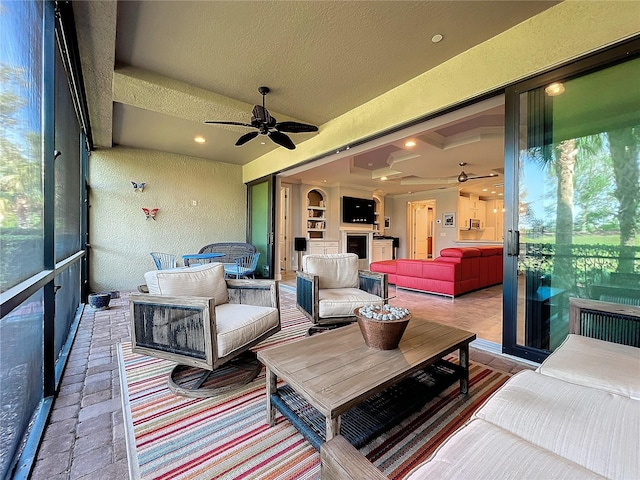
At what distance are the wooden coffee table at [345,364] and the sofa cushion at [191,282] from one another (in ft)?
3.08

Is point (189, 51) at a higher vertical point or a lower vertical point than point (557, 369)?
higher

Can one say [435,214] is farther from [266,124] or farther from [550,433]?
[550,433]

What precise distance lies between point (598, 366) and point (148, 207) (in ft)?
21.0

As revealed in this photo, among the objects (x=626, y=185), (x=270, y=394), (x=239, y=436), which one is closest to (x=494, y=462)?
(x=270, y=394)

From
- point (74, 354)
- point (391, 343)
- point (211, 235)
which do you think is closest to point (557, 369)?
point (391, 343)

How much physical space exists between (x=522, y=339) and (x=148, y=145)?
6241 mm

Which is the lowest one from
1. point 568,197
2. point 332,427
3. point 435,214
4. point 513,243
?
point 332,427

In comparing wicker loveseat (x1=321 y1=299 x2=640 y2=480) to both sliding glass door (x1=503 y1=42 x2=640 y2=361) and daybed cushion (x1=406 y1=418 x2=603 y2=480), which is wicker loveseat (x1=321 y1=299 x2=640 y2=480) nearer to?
daybed cushion (x1=406 y1=418 x2=603 y2=480)

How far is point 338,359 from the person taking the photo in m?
1.46

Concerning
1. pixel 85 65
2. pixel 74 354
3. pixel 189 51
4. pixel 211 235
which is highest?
pixel 189 51

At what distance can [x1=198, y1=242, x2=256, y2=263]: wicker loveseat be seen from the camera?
5.91 metres

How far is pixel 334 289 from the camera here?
3.11m

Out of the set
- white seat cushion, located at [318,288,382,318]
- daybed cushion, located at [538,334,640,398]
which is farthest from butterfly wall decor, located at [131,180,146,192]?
daybed cushion, located at [538,334,640,398]

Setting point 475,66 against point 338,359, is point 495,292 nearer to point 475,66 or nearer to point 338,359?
point 475,66
